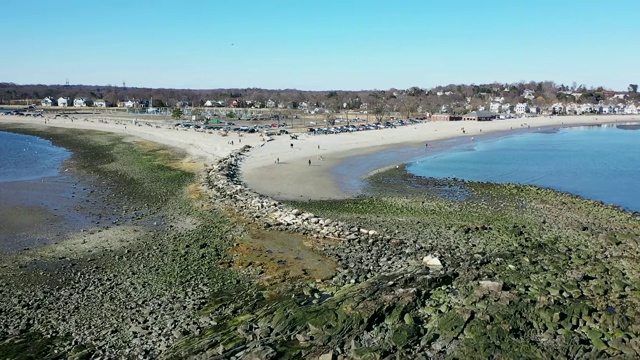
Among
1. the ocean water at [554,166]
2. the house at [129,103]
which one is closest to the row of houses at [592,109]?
the ocean water at [554,166]

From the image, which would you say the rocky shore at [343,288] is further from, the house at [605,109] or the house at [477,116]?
the house at [605,109]

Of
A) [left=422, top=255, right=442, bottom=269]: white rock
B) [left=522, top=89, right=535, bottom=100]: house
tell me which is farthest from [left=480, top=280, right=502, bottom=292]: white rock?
[left=522, top=89, right=535, bottom=100]: house

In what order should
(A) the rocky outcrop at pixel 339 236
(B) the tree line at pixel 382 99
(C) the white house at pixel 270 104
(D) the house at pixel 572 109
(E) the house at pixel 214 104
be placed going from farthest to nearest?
(E) the house at pixel 214 104, (D) the house at pixel 572 109, (C) the white house at pixel 270 104, (B) the tree line at pixel 382 99, (A) the rocky outcrop at pixel 339 236

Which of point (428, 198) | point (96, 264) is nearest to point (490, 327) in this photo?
point (96, 264)

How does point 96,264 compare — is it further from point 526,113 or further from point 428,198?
point 526,113

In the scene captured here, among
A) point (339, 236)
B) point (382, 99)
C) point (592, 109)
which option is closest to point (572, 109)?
point (592, 109)

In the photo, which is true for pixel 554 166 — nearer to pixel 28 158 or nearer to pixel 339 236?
pixel 339 236

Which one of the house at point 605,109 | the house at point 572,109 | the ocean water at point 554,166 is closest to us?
the ocean water at point 554,166
